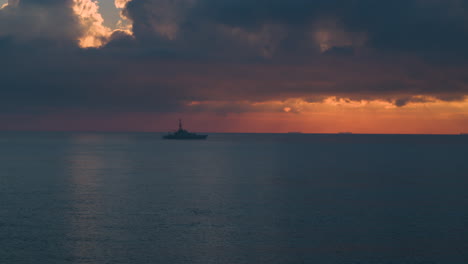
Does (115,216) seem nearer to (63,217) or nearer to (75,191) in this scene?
(63,217)

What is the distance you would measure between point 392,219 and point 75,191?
38.8m

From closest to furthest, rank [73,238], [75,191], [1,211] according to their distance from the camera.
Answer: [73,238] < [1,211] < [75,191]

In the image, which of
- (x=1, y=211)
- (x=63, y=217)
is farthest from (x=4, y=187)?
(x=63, y=217)

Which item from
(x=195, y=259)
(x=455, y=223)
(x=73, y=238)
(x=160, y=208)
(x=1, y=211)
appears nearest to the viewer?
(x=195, y=259)

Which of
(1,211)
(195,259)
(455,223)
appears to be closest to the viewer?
(195,259)

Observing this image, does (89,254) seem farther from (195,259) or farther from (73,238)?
(195,259)

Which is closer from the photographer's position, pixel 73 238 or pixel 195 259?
pixel 195 259

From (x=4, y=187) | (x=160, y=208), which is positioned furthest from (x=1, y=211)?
(x=4, y=187)

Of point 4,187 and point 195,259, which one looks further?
point 4,187

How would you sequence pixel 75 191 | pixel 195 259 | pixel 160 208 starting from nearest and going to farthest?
pixel 195 259, pixel 160 208, pixel 75 191

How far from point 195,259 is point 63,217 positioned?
56.7 ft

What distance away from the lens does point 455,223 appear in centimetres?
3988

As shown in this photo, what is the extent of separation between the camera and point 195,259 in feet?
97.8

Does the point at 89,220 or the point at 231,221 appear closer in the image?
the point at 89,220
